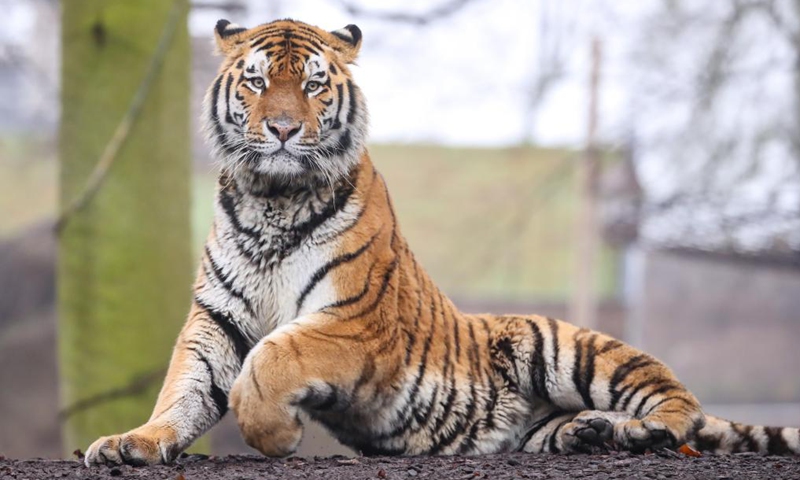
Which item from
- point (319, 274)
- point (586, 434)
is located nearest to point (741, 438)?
point (586, 434)

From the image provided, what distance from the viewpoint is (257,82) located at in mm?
3598

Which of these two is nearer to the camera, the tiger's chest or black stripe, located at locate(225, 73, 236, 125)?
the tiger's chest

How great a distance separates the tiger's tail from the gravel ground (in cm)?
34

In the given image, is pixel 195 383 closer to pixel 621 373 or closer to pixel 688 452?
pixel 621 373

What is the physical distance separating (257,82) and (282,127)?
0.24 meters

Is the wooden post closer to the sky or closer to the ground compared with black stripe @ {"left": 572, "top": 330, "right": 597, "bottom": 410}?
closer to the sky

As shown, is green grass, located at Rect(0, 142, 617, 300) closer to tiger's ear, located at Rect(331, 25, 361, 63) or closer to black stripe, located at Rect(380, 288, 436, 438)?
tiger's ear, located at Rect(331, 25, 361, 63)

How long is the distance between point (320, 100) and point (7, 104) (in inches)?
464

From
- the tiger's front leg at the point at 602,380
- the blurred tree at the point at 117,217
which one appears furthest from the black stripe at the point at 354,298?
the blurred tree at the point at 117,217

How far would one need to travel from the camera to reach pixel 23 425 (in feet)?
41.2

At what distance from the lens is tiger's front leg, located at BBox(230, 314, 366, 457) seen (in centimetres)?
320

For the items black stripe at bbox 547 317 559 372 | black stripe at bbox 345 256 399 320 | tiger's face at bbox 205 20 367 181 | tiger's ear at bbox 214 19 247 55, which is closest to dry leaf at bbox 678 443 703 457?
black stripe at bbox 547 317 559 372

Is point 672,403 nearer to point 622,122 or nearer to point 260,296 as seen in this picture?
point 260,296

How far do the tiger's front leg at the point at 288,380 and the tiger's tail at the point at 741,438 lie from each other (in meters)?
1.55
